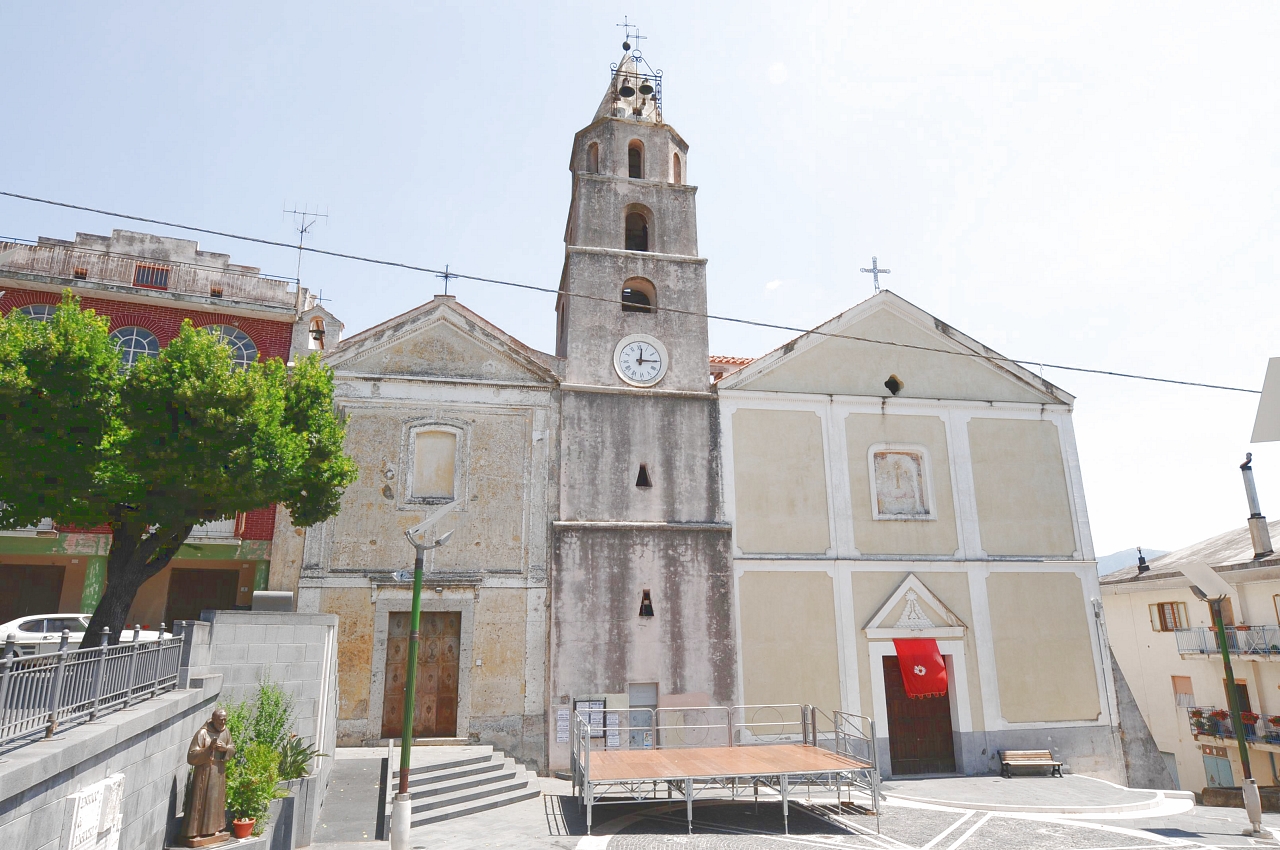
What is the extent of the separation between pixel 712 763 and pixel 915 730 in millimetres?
7693

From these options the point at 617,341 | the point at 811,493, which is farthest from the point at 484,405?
the point at 811,493

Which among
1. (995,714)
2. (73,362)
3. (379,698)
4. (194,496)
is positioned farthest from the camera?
(995,714)

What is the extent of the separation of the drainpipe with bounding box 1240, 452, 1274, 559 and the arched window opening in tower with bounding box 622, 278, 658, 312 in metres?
20.8

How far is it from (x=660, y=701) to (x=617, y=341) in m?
9.00

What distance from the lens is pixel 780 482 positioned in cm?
2059

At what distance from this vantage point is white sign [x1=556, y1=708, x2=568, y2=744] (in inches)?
703

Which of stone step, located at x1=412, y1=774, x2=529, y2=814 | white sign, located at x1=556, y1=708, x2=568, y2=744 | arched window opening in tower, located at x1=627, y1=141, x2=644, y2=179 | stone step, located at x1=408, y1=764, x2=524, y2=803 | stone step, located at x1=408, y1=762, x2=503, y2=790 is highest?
arched window opening in tower, located at x1=627, y1=141, x2=644, y2=179

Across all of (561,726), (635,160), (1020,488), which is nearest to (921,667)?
(1020,488)

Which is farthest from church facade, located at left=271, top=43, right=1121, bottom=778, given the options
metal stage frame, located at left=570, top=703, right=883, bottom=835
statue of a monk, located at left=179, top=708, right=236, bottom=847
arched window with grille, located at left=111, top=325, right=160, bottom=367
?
statue of a monk, located at left=179, top=708, right=236, bottom=847

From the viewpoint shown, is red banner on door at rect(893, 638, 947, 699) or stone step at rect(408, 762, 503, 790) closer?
stone step at rect(408, 762, 503, 790)

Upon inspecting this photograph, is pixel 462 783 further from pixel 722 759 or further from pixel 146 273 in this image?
pixel 146 273

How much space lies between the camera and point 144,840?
930cm

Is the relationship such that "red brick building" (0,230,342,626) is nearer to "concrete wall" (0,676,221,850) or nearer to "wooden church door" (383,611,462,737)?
"wooden church door" (383,611,462,737)

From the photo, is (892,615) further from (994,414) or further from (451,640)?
(451,640)
